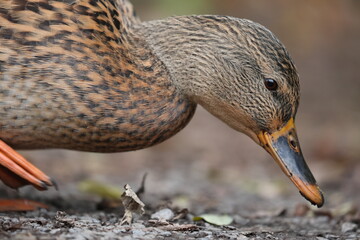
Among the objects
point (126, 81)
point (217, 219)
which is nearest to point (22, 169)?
point (126, 81)

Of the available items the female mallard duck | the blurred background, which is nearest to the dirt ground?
the blurred background

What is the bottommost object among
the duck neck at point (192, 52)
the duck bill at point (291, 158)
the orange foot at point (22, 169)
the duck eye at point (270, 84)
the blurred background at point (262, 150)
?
the orange foot at point (22, 169)

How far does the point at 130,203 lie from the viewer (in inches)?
155

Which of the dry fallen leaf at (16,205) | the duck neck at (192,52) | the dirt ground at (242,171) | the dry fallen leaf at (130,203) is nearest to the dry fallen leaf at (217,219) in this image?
the dirt ground at (242,171)

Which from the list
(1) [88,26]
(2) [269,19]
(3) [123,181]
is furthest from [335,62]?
(1) [88,26]

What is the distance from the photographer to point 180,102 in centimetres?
454

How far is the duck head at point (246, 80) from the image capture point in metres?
4.34

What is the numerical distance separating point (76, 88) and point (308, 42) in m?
8.59

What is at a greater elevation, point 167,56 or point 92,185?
point 167,56

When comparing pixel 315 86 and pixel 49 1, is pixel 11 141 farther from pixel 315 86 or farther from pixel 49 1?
pixel 315 86

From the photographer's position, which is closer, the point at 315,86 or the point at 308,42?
the point at 315,86

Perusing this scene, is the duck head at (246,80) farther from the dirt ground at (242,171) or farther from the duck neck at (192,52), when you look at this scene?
the dirt ground at (242,171)

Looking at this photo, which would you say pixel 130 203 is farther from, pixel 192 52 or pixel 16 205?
pixel 192 52

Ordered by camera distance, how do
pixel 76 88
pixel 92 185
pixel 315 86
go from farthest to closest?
pixel 315 86 → pixel 92 185 → pixel 76 88
